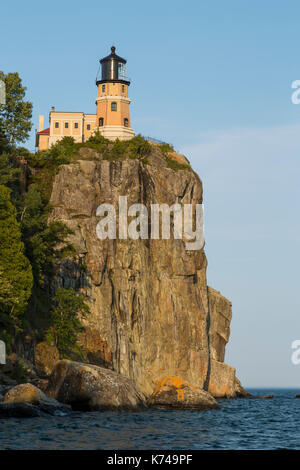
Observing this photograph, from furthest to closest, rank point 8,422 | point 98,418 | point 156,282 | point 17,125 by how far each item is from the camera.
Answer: point 156,282
point 17,125
point 98,418
point 8,422

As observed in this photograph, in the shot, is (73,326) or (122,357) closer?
(73,326)

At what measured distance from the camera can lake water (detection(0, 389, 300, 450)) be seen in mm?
25516

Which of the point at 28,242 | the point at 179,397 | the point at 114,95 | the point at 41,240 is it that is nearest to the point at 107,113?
the point at 114,95

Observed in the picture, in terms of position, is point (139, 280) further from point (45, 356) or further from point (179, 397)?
point (179, 397)

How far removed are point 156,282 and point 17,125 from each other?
25.6 meters

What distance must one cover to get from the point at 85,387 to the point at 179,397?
1505cm

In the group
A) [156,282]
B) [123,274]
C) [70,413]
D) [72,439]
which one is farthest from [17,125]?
[72,439]

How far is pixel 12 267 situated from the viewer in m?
44.9

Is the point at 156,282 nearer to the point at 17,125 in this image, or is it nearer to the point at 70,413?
the point at 17,125

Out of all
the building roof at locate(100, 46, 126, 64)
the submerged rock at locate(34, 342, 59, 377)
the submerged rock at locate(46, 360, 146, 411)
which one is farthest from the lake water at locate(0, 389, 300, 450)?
the building roof at locate(100, 46, 126, 64)

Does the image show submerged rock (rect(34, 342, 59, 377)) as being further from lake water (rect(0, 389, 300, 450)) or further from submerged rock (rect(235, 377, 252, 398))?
submerged rock (rect(235, 377, 252, 398))

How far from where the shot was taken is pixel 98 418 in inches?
1379

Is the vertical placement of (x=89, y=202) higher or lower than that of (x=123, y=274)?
higher

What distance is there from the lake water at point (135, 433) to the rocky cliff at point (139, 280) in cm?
2835
